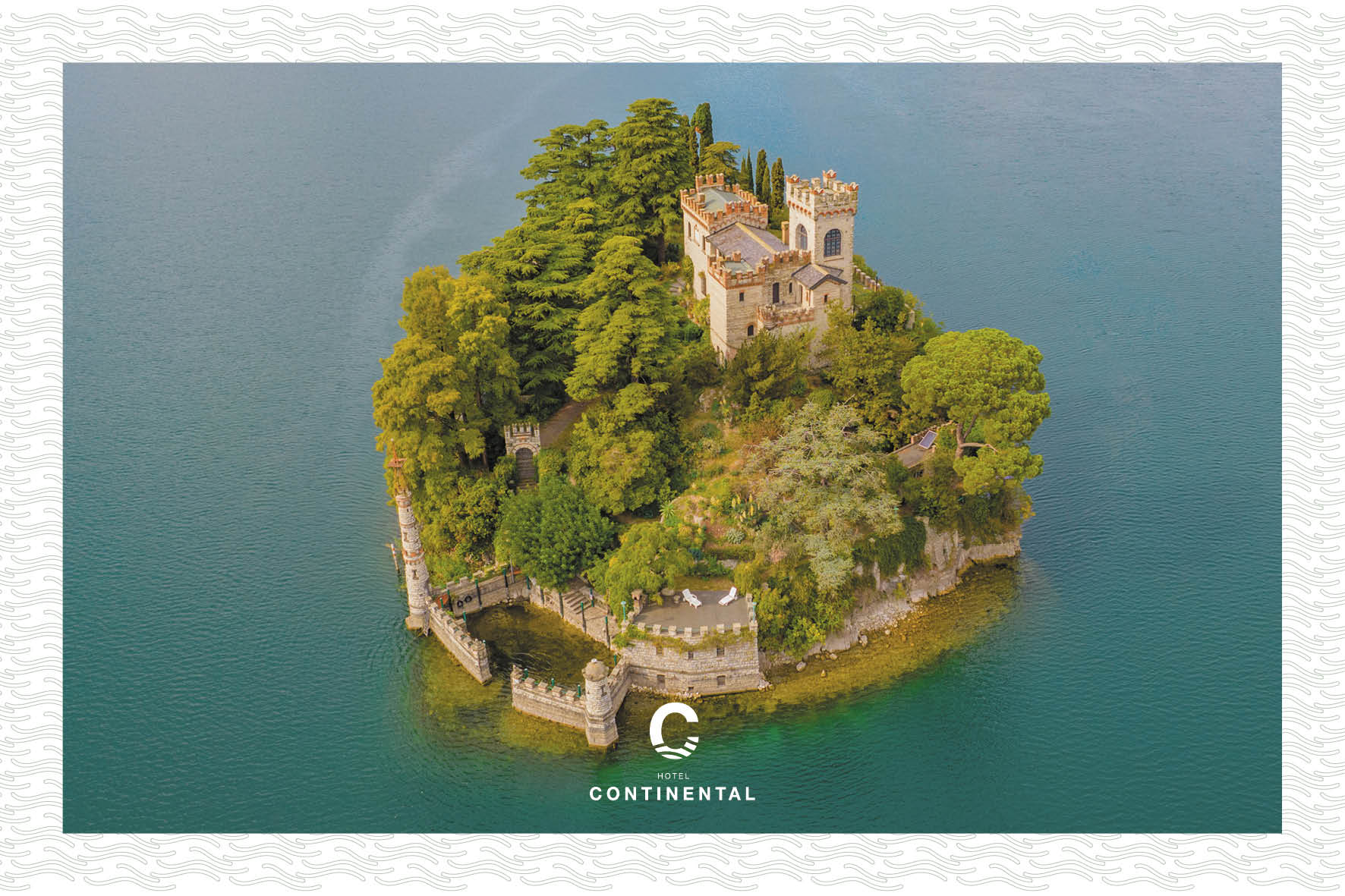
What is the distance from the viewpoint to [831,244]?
3223 inches

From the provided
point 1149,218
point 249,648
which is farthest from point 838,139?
point 249,648

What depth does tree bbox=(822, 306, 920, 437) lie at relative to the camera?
77625mm

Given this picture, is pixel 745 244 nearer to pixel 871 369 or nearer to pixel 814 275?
pixel 814 275

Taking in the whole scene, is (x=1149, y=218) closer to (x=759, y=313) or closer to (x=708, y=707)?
(x=759, y=313)

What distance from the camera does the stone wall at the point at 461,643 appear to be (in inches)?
2749

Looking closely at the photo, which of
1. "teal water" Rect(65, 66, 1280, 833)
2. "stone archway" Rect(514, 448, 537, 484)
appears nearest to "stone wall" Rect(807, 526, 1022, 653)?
"teal water" Rect(65, 66, 1280, 833)

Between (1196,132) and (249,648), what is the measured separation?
345 feet

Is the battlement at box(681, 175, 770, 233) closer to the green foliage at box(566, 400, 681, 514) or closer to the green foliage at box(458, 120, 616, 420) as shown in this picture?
the green foliage at box(458, 120, 616, 420)

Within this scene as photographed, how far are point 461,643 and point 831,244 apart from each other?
111 ft

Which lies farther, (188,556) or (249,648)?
(188,556)

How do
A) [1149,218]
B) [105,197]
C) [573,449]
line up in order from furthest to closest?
[105,197], [1149,218], [573,449]

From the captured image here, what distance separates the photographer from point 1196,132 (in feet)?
427

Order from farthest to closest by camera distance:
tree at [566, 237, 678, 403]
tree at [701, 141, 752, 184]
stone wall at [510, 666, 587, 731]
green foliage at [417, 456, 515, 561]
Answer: tree at [701, 141, 752, 184], green foliage at [417, 456, 515, 561], tree at [566, 237, 678, 403], stone wall at [510, 666, 587, 731]

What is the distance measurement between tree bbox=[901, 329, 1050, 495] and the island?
15cm
